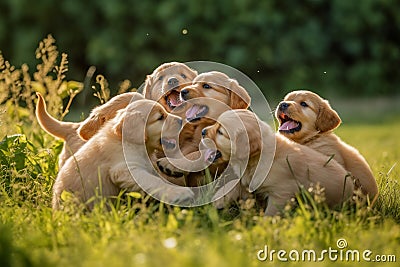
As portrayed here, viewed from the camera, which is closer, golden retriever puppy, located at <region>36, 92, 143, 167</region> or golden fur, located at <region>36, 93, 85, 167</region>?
golden retriever puppy, located at <region>36, 92, 143, 167</region>

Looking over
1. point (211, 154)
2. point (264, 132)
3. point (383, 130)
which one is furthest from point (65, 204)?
point (383, 130)

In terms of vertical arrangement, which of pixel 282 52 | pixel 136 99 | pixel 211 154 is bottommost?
pixel 211 154

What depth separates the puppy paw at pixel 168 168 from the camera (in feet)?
12.4

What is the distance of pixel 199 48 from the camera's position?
12156mm

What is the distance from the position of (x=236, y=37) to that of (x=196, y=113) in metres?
7.97

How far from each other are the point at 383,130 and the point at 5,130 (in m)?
5.87

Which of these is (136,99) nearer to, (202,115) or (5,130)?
(202,115)

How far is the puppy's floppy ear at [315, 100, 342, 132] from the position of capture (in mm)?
4391

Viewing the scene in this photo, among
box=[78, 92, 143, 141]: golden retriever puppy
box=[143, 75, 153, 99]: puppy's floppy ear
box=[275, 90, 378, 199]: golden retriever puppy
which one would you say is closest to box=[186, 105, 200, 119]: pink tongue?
box=[78, 92, 143, 141]: golden retriever puppy

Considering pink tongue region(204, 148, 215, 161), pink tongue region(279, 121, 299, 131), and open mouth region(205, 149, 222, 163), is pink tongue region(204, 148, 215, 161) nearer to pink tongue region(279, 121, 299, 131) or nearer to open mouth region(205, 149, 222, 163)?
open mouth region(205, 149, 222, 163)

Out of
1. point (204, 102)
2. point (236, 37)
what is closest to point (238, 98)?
point (204, 102)

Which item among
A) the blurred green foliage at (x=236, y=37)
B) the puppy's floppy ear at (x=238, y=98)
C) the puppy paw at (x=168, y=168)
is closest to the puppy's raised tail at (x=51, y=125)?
the puppy paw at (x=168, y=168)

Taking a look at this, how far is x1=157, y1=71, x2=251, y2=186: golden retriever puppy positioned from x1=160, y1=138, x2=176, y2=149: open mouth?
0.06 metres

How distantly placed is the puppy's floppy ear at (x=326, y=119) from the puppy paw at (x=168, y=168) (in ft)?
3.49
